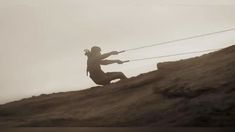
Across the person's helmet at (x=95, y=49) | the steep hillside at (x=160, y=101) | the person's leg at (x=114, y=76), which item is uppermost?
the person's helmet at (x=95, y=49)

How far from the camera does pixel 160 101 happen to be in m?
14.7

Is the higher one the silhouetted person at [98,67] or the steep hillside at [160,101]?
the silhouetted person at [98,67]

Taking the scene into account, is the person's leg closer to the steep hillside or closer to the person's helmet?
the steep hillside

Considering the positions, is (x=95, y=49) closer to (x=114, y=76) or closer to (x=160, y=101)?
(x=114, y=76)

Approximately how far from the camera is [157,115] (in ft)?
43.0

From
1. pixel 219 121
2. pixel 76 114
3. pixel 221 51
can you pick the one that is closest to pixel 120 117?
pixel 76 114

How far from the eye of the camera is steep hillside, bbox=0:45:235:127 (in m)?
11.8

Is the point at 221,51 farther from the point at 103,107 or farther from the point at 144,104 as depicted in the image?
the point at 103,107

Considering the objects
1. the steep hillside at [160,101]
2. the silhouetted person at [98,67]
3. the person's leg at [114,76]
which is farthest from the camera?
the person's leg at [114,76]

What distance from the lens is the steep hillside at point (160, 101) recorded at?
11.8 m

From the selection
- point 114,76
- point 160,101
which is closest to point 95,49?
point 114,76

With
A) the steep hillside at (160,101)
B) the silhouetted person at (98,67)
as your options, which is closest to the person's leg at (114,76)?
the silhouetted person at (98,67)

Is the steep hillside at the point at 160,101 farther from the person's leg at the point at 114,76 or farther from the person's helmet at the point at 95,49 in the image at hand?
the person's helmet at the point at 95,49

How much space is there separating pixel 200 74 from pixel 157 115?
3.23 meters
